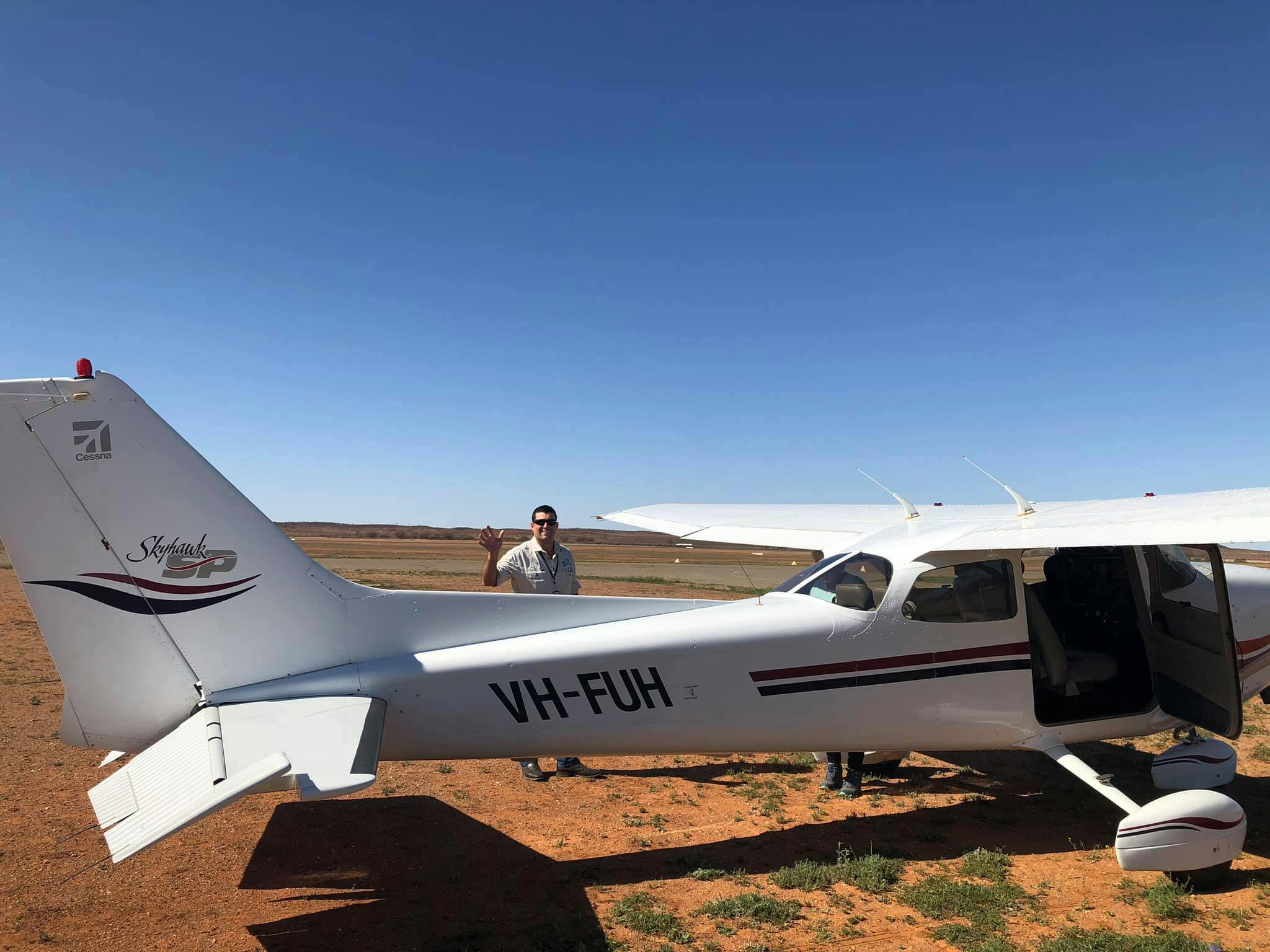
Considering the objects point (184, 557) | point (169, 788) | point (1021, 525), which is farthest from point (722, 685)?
point (184, 557)

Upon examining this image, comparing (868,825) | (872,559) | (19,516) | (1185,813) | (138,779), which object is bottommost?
(868,825)

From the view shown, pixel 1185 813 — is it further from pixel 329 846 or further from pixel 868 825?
pixel 329 846

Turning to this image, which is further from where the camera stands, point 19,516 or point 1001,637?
point 1001,637

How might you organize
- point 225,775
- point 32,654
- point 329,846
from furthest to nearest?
point 32,654 → point 329,846 → point 225,775

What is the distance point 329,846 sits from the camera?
189 inches

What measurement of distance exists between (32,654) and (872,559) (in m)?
11.5

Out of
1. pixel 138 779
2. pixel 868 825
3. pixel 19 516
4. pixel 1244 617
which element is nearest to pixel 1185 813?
pixel 868 825

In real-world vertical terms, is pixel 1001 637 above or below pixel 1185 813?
above

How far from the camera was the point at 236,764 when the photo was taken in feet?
10.3

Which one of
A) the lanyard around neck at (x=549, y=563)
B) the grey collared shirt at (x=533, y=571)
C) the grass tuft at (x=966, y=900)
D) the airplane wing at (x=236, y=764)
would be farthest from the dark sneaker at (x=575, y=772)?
the airplane wing at (x=236, y=764)

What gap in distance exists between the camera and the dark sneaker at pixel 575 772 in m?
6.54

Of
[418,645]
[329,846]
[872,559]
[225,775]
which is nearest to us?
[225,775]

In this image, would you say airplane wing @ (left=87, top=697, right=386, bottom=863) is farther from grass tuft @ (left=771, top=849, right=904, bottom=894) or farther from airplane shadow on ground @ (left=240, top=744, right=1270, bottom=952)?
grass tuft @ (left=771, top=849, right=904, bottom=894)

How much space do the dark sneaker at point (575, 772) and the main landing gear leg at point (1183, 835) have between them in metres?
3.92
